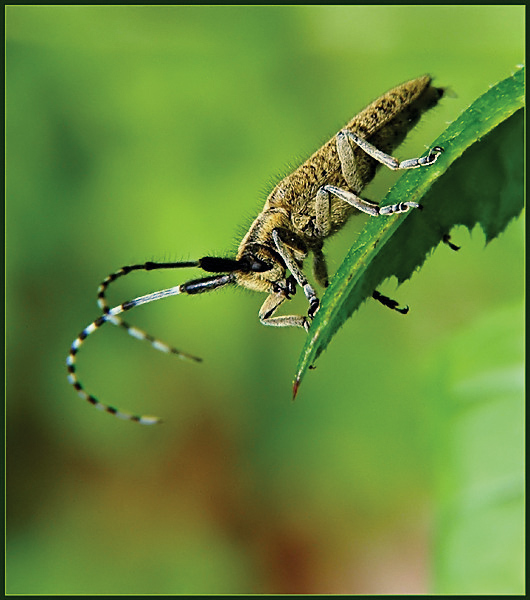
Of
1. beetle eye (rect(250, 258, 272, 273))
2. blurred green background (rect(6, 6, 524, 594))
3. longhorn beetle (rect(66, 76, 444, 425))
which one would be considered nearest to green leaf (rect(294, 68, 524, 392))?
longhorn beetle (rect(66, 76, 444, 425))

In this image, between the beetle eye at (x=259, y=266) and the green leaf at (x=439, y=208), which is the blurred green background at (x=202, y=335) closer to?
the beetle eye at (x=259, y=266)

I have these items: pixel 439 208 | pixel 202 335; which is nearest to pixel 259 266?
pixel 439 208

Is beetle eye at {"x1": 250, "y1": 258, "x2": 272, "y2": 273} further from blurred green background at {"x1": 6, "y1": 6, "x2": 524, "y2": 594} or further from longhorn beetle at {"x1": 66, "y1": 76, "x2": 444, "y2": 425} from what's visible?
blurred green background at {"x1": 6, "y1": 6, "x2": 524, "y2": 594}

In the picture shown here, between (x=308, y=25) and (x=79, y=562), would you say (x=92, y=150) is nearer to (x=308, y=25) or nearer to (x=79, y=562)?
(x=308, y=25)

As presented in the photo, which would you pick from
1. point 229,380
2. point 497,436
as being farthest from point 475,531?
point 229,380

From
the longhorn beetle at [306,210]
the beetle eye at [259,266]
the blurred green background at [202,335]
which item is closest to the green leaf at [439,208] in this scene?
the longhorn beetle at [306,210]

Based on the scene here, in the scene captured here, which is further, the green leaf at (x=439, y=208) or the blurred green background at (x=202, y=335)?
the blurred green background at (x=202, y=335)

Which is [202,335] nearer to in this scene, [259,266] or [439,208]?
[259,266]
